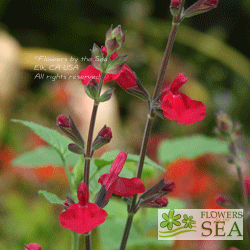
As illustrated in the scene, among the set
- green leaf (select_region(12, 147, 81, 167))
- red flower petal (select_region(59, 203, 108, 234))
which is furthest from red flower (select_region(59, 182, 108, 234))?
green leaf (select_region(12, 147, 81, 167))

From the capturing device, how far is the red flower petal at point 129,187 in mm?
397

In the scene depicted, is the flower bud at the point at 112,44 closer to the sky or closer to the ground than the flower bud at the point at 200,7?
closer to the ground

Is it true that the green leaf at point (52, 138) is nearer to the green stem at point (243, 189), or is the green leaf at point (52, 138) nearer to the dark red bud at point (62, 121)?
the dark red bud at point (62, 121)

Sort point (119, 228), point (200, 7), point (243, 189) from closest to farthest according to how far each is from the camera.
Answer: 1. point (200, 7)
2. point (243, 189)
3. point (119, 228)

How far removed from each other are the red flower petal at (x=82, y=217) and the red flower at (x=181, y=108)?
0.13m

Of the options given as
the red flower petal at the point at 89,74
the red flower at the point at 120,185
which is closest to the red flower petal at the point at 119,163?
the red flower at the point at 120,185

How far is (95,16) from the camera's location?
3.15 m

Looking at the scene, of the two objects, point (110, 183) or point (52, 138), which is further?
point (52, 138)

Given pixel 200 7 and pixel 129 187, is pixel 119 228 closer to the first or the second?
pixel 129 187

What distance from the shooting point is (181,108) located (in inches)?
17.3

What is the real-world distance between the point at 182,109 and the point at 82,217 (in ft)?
0.58

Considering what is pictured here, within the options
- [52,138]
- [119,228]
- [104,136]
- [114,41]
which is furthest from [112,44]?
[119,228]

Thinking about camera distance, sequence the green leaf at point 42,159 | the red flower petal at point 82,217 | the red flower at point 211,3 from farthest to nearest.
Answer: the green leaf at point 42,159 → the red flower at point 211,3 → the red flower petal at point 82,217

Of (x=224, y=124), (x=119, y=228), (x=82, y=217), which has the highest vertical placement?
(x=224, y=124)
